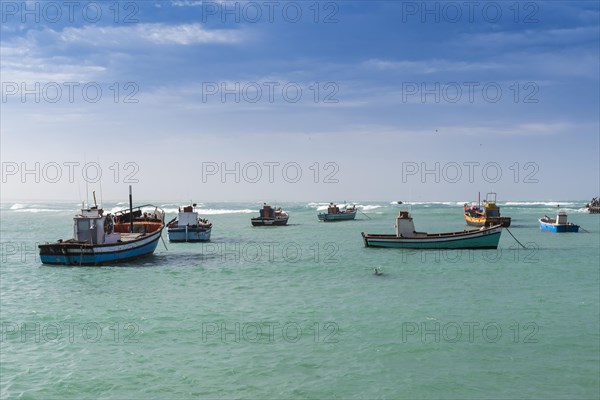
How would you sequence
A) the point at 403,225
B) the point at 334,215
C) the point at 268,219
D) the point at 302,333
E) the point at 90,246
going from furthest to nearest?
the point at 334,215
the point at 268,219
the point at 403,225
the point at 90,246
the point at 302,333

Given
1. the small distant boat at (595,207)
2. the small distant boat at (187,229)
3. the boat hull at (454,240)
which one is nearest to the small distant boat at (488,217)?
the boat hull at (454,240)

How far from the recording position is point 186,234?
5041 centimetres

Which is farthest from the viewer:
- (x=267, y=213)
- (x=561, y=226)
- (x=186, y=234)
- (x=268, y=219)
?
(x=267, y=213)

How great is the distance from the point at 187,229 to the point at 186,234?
721 mm

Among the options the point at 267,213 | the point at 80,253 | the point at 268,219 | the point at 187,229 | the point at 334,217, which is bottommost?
the point at 334,217

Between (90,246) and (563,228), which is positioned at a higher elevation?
(90,246)

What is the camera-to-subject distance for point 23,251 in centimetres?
4456

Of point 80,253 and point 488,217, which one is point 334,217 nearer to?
point 488,217

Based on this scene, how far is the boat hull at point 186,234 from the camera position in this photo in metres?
49.9

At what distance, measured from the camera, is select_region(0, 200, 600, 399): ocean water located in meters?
11.6

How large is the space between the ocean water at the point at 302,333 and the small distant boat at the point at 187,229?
62.6 ft

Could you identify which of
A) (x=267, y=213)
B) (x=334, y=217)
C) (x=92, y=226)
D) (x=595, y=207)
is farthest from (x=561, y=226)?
(x=595, y=207)

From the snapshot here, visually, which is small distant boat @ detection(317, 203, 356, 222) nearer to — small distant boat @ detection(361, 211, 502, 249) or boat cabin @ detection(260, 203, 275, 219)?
boat cabin @ detection(260, 203, 275, 219)

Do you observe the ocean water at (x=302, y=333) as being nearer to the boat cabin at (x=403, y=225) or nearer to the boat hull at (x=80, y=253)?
the boat hull at (x=80, y=253)
